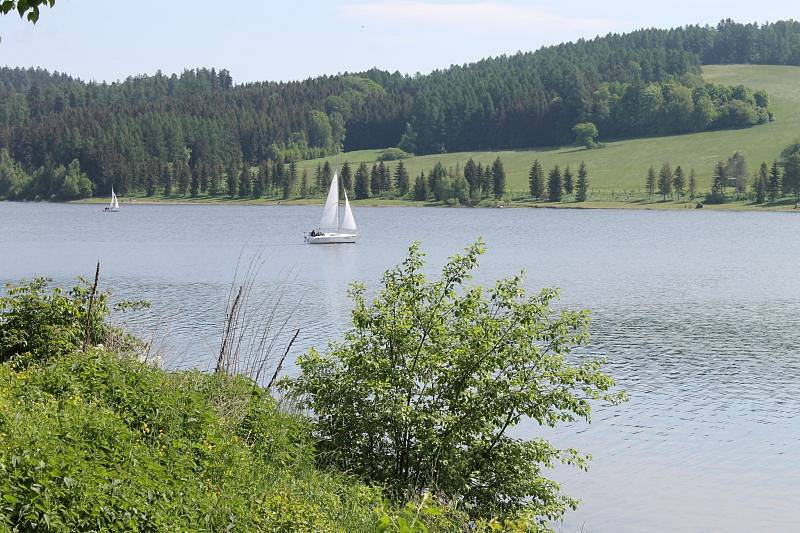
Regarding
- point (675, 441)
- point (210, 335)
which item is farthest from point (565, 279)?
point (675, 441)

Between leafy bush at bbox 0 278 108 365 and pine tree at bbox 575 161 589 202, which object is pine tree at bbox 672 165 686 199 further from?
leafy bush at bbox 0 278 108 365

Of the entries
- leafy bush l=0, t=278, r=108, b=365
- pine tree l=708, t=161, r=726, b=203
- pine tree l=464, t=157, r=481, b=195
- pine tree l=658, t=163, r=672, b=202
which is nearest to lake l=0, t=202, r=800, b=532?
leafy bush l=0, t=278, r=108, b=365

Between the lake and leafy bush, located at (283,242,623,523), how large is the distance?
15.0 feet

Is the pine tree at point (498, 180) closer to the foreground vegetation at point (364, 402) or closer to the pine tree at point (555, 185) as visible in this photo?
the pine tree at point (555, 185)

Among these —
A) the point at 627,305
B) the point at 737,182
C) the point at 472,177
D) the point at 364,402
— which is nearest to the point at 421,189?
the point at 472,177

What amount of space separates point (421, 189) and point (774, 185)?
6368 cm

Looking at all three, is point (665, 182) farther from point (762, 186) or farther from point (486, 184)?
point (486, 184)

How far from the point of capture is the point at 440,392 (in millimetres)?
17250

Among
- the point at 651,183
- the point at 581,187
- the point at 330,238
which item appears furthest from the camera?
the point at 581,187

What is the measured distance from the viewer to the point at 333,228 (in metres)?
103

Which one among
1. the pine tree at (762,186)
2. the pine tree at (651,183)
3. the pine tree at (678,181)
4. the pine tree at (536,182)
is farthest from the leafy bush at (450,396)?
the pine tree at (536,182)

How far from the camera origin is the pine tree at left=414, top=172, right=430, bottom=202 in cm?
19625

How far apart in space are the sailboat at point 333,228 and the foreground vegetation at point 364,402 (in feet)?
263

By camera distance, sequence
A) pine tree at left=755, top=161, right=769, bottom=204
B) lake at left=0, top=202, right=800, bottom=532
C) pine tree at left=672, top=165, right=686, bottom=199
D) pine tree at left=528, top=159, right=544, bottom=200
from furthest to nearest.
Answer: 1. pine tree at left=528, top=159, right=544, bottom=200
2. pine tree at left=672, top=165, right=686, bottom=199
3. pine tree at left=755, top=161, right=769, bottom=204
4. lake at left=0, top=202, right=800, bottom=532
